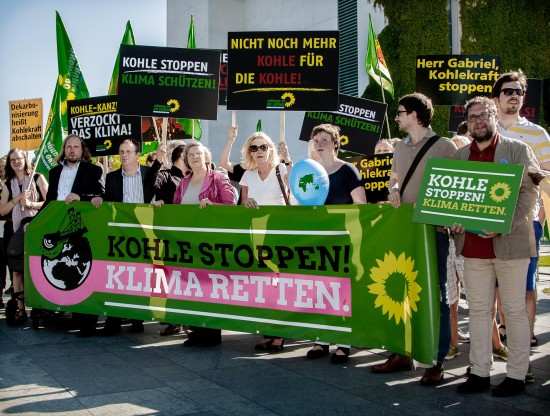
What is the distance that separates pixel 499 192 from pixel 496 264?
61 cm

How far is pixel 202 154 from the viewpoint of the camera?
6.48m

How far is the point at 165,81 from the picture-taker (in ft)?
26.6

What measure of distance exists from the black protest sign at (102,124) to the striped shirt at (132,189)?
6.94ft

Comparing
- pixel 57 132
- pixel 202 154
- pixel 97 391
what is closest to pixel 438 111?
pixel 57 132

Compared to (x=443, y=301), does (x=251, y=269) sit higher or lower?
higher

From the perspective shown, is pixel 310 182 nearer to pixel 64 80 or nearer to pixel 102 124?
pixel 102 124

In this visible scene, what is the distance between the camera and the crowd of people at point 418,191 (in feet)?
15.3

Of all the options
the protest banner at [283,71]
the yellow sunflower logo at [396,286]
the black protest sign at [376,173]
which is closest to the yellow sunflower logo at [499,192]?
the yellow sunflower logo at [396,286]

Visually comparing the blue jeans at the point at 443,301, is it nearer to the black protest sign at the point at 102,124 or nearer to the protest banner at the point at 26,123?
the black protest sign at the point at 102,124

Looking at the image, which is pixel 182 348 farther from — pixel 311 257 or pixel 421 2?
pixel 421 2

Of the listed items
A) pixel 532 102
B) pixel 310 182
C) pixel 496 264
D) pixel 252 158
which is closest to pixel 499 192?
pixel 496 264

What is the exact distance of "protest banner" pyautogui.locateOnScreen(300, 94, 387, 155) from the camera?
30.4ft

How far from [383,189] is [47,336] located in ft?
12.8

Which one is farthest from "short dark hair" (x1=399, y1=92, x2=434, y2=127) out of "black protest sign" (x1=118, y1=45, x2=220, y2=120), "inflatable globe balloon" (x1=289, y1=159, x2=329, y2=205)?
"black protest sign" (x1=118, y1=45, x2=220, y2=120)
